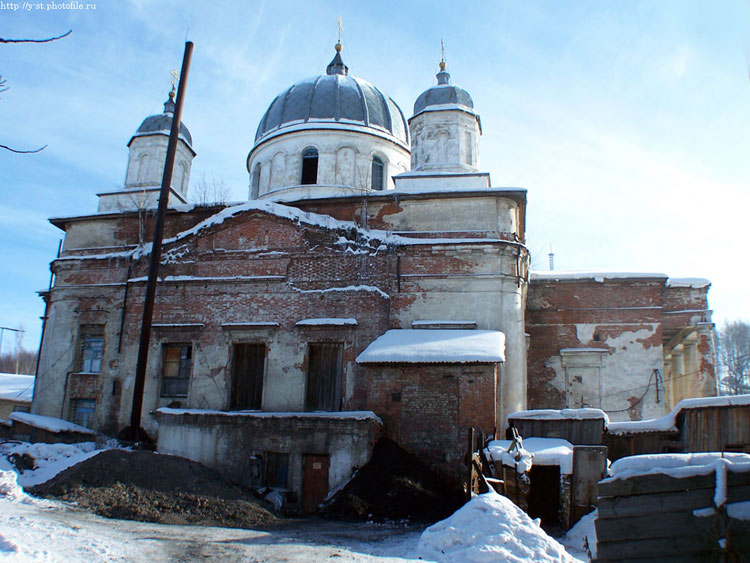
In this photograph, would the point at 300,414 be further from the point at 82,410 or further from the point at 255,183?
the point at 255,183

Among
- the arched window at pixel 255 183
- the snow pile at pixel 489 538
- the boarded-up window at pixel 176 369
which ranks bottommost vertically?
the snow pile at pixel 489 538

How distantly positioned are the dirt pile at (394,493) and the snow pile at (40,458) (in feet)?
17.9

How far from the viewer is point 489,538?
266 inches

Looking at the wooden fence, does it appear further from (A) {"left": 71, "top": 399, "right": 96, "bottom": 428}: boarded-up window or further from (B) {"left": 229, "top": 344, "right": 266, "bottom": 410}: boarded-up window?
(A) {"left": 71, "top": 399, "right": 96, "bottom": 428}: boarded-up window

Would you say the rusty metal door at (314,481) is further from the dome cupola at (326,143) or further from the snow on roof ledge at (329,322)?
the dome cupola at (326,143)

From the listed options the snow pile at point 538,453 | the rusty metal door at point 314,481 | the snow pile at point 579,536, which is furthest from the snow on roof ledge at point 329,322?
the snow pile at point 579,536

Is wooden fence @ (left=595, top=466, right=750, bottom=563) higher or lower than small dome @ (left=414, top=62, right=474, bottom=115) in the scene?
lower

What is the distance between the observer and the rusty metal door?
42.4ft

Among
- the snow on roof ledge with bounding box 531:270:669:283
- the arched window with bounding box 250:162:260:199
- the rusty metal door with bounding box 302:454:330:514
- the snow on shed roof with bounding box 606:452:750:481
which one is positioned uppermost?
the arched window with bounding box 250:162:260:199

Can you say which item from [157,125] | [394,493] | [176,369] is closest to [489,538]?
[394,493]

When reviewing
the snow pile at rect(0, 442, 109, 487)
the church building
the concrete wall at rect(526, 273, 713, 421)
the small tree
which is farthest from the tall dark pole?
the small tree

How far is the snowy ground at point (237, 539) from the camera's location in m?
6.28

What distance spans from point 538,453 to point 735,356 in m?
49.3

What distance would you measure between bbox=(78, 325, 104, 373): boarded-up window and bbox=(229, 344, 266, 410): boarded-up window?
4.30 meters
